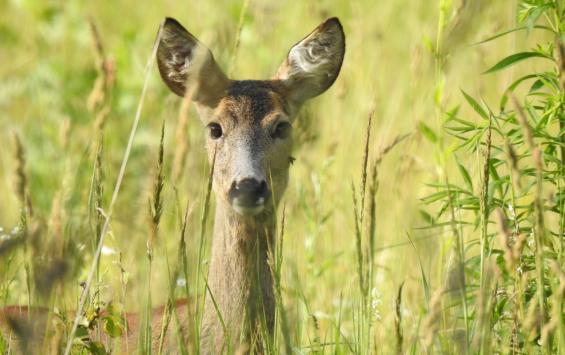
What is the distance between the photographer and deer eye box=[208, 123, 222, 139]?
4.55 meters

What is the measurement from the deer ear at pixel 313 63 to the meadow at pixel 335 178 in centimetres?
19

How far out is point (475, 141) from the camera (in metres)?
3.77

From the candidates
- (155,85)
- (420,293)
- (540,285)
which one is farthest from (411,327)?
(155,85)

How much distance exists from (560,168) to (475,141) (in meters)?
0.31

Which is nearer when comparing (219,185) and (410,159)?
(219,185)

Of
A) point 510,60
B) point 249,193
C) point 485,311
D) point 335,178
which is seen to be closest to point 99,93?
point 249,193

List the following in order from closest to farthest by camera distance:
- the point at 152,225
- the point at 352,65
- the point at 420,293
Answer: the point at 152,225 < the point at 420,293 < the point at 352,65

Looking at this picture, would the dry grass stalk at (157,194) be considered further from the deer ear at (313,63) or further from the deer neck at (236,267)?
the deer ear at (313,63)

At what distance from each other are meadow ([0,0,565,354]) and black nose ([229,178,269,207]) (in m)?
0.17

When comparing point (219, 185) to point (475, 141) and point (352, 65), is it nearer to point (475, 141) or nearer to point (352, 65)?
point (475, 141)

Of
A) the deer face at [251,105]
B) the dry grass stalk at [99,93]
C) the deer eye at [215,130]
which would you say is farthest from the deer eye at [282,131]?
the dry grass stalk at [99,93]

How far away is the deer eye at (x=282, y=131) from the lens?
450 cm

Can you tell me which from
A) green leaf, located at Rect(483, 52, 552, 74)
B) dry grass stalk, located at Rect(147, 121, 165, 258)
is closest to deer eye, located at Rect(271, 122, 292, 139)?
green leaf, located at Rect(483, 52, 552, 74)

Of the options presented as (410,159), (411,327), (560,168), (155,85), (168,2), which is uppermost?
(168,2)
